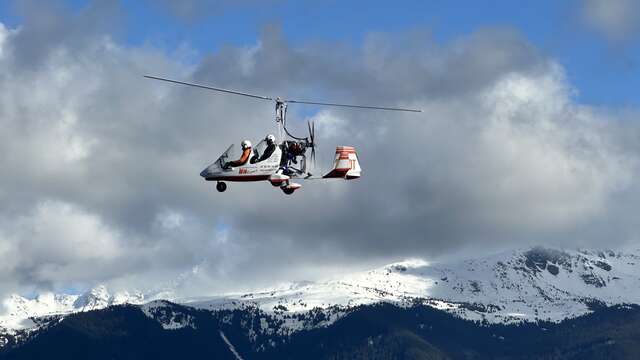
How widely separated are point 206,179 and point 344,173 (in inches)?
913

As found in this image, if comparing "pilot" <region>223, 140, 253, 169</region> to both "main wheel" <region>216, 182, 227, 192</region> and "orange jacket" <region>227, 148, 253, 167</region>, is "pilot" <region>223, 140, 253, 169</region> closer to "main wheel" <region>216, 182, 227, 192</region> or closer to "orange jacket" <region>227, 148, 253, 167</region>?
"orange jacket" <region>227, 148, 253, 167</region>

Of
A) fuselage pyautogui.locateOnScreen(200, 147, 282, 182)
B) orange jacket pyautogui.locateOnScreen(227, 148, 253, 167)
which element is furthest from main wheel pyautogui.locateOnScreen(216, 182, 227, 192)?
orange jacket pyautogui.locateOnScreen(227, 148, 253, 167)

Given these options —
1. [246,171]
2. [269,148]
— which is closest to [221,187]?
[246,171]

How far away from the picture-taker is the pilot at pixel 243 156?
190250 mm

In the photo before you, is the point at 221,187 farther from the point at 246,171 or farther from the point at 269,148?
the point at 269,148

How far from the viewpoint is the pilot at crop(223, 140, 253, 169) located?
7490 inches

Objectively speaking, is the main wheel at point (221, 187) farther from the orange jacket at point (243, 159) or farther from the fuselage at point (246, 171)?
the orange jacket at point (243, 159)

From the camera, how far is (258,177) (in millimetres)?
189750

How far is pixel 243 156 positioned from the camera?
19088 centimetres

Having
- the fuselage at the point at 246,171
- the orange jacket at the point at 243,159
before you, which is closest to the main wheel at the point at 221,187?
the fuselage at the point at 246,171

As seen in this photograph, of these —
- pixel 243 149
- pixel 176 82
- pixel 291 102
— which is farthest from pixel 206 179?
pixel 176 82

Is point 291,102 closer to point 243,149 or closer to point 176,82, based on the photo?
point 243,149

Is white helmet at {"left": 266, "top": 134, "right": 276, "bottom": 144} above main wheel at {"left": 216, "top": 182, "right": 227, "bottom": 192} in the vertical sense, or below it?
above

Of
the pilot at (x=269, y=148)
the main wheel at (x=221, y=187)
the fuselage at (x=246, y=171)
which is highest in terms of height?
the pilot at (x=269, y=148)
